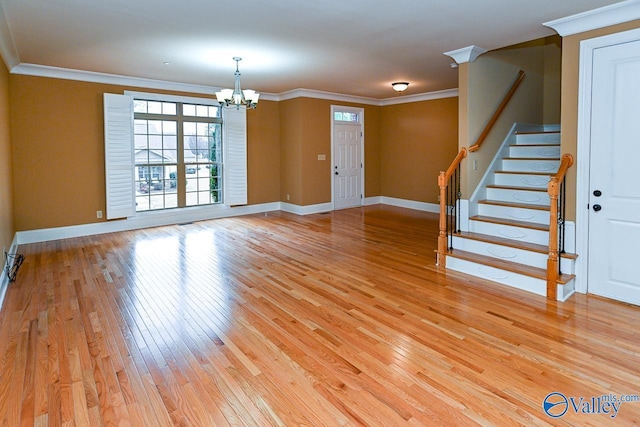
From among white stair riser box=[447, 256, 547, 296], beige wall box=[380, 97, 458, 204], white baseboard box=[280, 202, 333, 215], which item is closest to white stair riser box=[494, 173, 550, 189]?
white stair riser box=[447, 256, 547, 296]

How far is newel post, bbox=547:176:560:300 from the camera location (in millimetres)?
3463

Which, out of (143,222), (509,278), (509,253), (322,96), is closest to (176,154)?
(143,222)

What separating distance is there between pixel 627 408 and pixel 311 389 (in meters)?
1.66

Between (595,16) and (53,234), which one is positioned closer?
(595,16)

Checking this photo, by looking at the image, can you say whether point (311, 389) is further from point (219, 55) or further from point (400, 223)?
point (400, 223)

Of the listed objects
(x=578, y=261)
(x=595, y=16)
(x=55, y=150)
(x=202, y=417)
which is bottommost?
(x=202, y=417)

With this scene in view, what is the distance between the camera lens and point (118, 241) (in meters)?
5.92

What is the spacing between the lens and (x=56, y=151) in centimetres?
593

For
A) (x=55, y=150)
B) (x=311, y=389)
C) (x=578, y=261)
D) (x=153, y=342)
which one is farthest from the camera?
(x=55, y=150)

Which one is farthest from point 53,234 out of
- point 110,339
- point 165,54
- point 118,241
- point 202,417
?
point 202,417

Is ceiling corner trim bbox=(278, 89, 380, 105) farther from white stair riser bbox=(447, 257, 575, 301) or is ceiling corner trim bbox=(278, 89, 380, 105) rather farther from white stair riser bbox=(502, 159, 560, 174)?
white stair riser bbox=(447, 257, 575, 301)

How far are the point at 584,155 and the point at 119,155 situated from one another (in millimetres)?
6419

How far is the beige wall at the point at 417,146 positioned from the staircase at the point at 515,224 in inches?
108

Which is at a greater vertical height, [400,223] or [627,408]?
[400,223]
